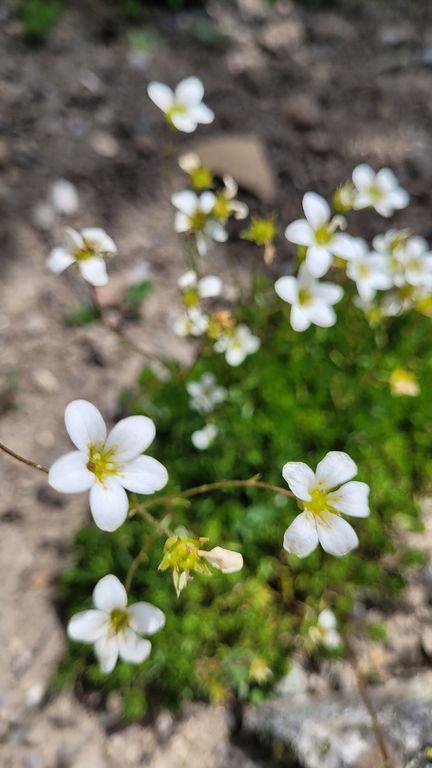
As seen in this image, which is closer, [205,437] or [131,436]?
[131,436]

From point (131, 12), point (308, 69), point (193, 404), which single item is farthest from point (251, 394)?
point (131, 12)

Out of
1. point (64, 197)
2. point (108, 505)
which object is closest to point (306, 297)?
point (108, 505)

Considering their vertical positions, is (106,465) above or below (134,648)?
above

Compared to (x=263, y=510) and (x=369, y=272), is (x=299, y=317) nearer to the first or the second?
(x=369, y=272)

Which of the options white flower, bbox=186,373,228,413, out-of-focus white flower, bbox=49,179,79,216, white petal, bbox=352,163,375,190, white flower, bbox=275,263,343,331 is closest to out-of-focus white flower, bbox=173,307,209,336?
white flower, bbox=186,373,228,413

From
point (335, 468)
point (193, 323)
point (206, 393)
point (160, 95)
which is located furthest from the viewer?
point (206, 393)

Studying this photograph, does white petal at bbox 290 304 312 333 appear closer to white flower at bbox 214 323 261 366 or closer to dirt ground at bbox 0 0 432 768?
white flower at bbox 214 323 261 366
